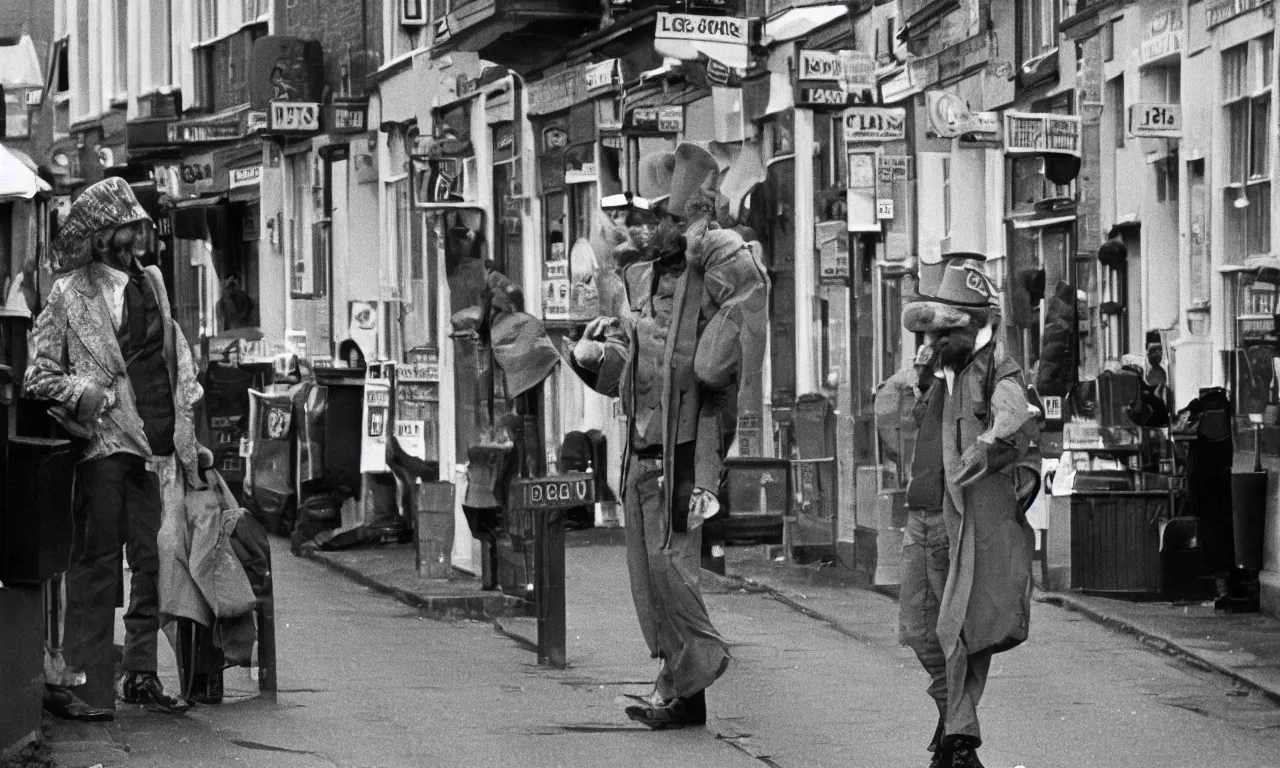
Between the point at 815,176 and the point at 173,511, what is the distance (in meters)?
11.5

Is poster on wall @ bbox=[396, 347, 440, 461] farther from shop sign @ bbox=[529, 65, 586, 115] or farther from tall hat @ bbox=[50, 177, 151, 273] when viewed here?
tall hat @ bbox=[50, 177, 151, 273]

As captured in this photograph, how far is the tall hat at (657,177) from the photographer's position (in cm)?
1209

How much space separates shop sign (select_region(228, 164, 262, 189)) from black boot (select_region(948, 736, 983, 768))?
25776mm

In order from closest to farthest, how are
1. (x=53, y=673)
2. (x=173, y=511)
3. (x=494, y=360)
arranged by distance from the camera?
(x=53, y=673)
(x=173, y=511)
(x=494, y=360)

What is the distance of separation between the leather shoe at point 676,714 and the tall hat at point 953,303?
1.99 metres

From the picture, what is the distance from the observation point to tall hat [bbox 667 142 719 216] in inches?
467

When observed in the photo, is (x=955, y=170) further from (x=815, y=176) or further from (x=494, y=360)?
(x=494, y=360)

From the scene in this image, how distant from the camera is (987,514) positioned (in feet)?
33.6

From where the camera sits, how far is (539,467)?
Answer: 15758 mm

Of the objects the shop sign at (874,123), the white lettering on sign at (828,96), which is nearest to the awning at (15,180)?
the shop sign at (874,123)

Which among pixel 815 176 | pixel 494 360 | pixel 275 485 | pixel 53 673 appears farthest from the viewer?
pixel 275 485

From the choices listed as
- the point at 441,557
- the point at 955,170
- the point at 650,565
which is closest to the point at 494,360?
the point at 441,557

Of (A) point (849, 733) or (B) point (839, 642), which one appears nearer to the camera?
(A) point (849, 733)

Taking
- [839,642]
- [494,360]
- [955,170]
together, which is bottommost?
[839,642]
